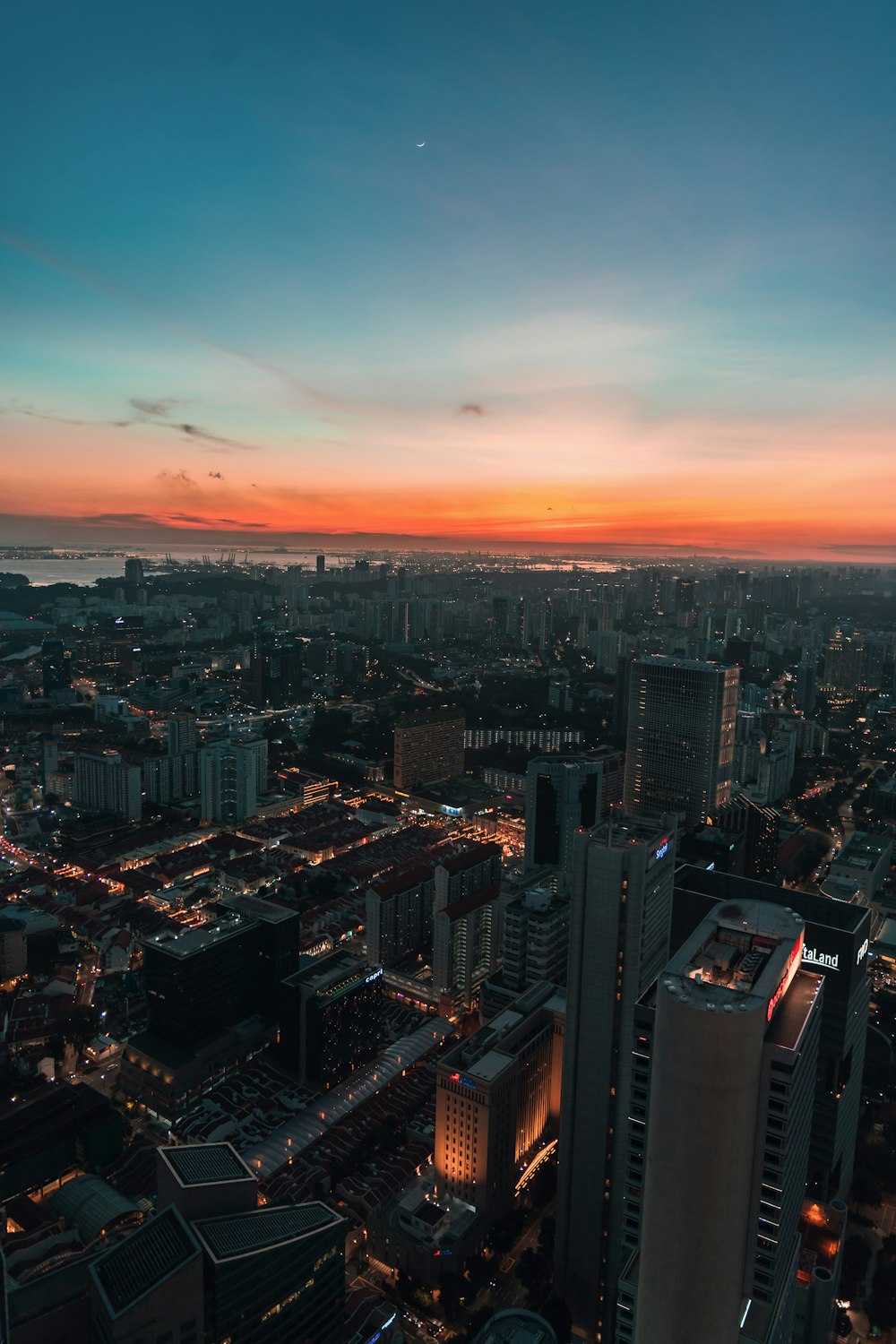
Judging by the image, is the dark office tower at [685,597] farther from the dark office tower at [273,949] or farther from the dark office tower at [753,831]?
the dark office tower at [273,949]

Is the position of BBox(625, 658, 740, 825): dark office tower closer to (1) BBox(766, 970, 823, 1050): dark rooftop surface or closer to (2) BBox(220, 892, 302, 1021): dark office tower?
(2) BBox(220, 892, 302, 1021): dark office tower

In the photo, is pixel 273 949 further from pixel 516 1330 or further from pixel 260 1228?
pixel 516 1330

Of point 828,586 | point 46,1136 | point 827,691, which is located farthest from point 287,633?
point 828,586

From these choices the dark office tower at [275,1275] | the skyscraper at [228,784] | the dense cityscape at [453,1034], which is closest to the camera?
the dense cityscape at [453,1034]

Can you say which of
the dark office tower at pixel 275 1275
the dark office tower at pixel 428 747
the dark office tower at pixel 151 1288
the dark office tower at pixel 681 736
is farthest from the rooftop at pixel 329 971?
the dark office tower at pixel 428 747

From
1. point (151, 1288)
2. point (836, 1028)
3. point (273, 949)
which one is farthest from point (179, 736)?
point (836, 1028)
